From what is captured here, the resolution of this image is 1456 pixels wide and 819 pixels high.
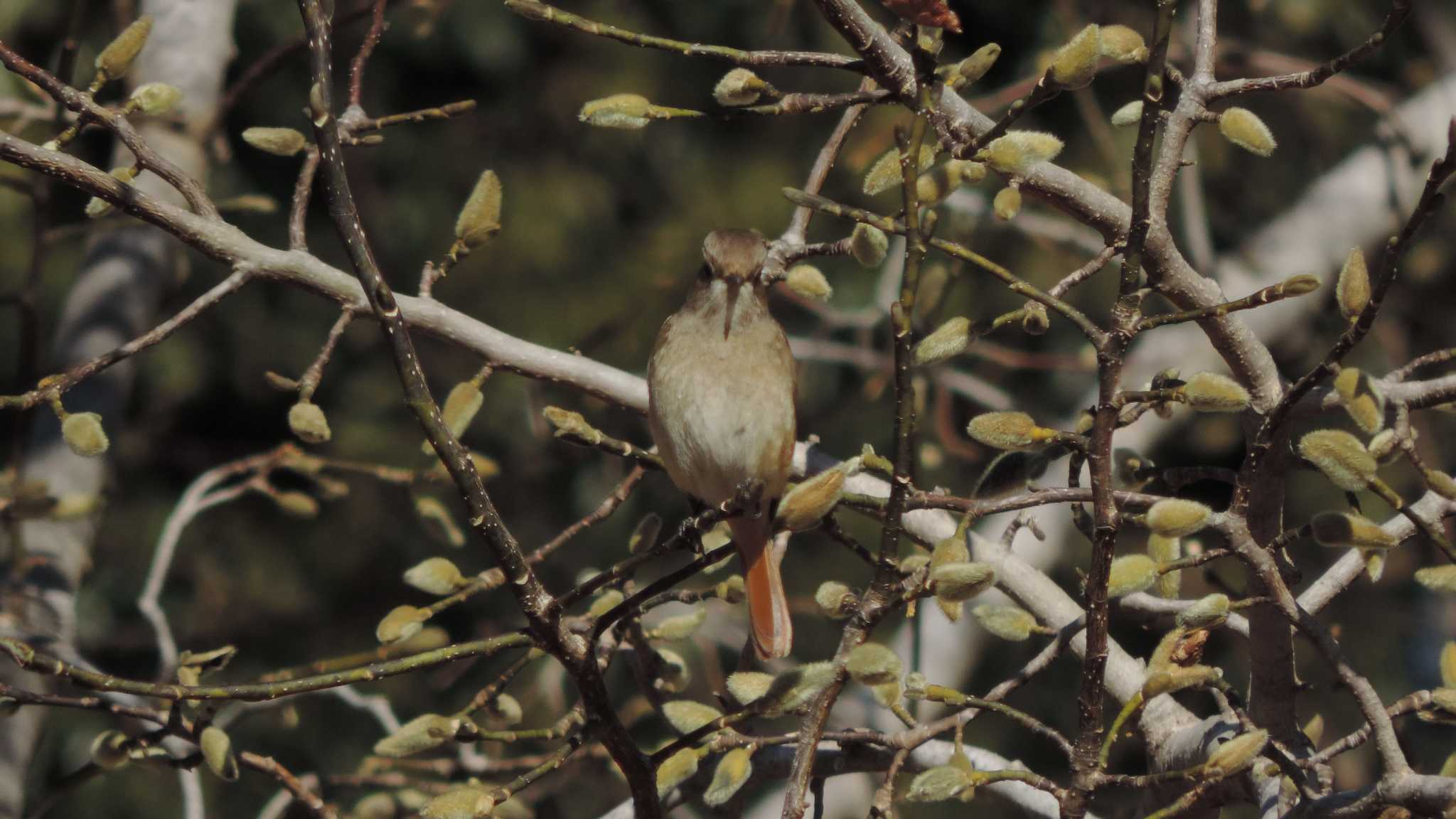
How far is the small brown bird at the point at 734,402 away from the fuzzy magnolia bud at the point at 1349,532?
2.58ft

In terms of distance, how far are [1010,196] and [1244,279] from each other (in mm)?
2265

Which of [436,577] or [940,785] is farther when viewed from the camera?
[436,577]

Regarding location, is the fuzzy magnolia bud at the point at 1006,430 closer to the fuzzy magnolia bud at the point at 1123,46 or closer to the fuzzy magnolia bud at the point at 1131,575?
the fuzzy magnolia bud at the point at 1131,575

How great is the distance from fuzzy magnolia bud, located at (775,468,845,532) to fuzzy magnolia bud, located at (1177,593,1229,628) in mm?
361

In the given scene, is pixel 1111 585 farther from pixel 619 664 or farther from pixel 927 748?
pixel 619 664

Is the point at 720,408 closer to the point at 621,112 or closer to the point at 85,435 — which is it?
the point at 621,112

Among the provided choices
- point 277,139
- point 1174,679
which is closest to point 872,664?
point 1174,679

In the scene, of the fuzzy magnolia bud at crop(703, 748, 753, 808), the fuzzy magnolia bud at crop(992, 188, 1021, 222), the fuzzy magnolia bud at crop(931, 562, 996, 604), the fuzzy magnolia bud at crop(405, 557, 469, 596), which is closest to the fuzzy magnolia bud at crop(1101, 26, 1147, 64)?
the fuzzy magnolia bud at crop(992, 188, 1021, 222)

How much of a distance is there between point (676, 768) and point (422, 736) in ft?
1.12

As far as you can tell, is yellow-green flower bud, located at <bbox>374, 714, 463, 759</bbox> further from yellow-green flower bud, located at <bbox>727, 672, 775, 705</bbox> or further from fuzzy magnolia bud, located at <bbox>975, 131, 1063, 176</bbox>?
fuzzy magnolia bud, located at <bbox>975, 131, 1063, 176</bbox>

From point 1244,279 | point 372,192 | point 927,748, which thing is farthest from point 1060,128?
point 927,748

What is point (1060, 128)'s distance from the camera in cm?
534

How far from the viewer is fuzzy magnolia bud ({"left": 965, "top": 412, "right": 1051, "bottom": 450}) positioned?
4.12 feet

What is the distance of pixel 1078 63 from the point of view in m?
1.17
